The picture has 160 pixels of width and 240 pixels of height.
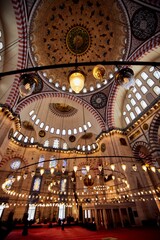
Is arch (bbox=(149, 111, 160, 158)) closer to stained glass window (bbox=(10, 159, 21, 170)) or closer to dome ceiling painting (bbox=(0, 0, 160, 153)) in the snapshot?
dome ceiling painting (bbox=(0, 0, 160, 153))

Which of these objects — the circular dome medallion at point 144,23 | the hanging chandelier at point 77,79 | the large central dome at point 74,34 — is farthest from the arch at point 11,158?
the circular dome medallion at point 144,23

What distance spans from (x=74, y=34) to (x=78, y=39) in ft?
1.91

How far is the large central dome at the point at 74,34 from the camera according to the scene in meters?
10.5

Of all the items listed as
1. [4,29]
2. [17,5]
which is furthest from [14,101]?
[17,5]

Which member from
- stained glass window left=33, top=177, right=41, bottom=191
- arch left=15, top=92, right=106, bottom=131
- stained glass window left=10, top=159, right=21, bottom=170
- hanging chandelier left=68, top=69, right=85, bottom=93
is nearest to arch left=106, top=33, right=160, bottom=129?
arch left=15, top=92, right=106, bottom=131

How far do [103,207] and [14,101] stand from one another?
11.0 metres

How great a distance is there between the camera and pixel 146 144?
10852mm

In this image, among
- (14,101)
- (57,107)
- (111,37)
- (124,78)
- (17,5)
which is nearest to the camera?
(124,78)

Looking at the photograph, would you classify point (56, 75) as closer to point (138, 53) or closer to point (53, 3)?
point (53, 3)

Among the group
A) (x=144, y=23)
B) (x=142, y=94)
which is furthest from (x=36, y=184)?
(x=144, y=23)

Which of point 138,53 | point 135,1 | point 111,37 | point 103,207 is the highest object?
point 111,37

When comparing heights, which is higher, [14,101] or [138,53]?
[138,53]

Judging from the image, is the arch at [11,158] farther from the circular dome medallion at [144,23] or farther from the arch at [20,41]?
the circular dome medallion at [144,23]

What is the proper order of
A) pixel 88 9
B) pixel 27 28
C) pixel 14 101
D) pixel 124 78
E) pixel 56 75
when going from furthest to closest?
pixel 56 75 < pixel 88 9 < pixel 14 101 < pixel 27 28 < pixel 124 78
